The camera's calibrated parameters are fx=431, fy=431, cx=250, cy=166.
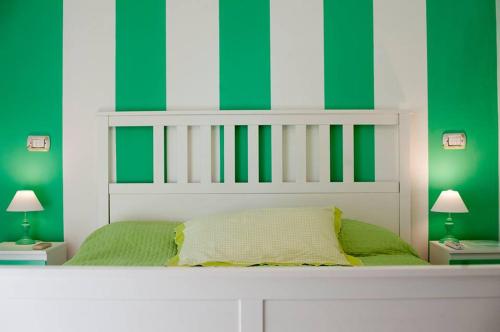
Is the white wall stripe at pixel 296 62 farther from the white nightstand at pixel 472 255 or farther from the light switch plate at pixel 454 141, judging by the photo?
the white nightstand at pixel 472 255

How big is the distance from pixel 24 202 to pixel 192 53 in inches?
50.3

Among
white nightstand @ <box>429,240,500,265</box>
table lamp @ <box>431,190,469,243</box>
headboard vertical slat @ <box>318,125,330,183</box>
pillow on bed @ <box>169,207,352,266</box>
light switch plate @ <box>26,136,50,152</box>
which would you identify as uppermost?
light switch plate @ <box>26,136,50,152</box>

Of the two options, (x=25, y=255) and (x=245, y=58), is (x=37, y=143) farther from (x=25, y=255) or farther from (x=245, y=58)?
(x=245, y=58)

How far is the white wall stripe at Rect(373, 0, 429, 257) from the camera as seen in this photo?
257 cm

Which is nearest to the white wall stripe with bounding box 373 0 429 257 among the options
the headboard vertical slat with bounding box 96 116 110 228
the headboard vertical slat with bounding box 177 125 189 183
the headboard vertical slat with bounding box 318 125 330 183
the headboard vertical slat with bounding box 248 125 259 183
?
the headboard vertical slat with bounding box 318 125 330 183

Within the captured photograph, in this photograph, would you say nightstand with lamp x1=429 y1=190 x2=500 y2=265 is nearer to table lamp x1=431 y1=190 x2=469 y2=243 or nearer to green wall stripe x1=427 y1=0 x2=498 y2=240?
table lamp x1=431 y1=190 x2=469 y2=243

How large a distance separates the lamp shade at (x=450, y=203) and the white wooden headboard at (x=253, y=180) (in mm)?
169

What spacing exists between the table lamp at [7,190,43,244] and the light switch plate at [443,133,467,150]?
7.79 ft

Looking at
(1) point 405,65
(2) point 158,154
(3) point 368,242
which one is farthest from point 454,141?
(2) point 158,154

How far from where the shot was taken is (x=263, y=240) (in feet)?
6.19

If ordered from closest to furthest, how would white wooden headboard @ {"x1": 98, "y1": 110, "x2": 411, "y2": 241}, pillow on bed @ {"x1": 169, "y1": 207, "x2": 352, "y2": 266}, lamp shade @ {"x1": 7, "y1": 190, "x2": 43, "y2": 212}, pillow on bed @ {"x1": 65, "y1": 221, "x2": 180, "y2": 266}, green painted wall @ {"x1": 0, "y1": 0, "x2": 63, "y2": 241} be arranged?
1. pillow on bed @ {"x1": 169, "y1": 207, "x2": 352, "y2": 266}
2. pillow on bed @ {"x1": 65, "y1": 221, "x2": 180, "y2": 266}
3. lamp shade @ {"x1": 7, "y1": 190, "x2": 43, "y2": 212}
4. white wooden headboard @ {"x1": 98, "y1": 110, "x2": 411, "y2": 241}
5. green painted wall @ {"x1": 0, "y1": 0, "x2": 63, "y2": 241}

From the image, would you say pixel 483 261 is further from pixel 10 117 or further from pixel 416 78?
pixel 10 117

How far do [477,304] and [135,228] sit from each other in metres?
1.58

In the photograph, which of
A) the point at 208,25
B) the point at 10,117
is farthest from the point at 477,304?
the point at 10,117
